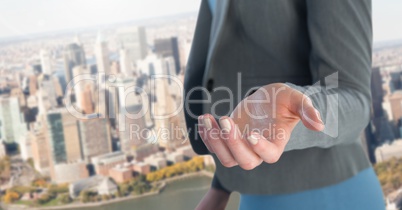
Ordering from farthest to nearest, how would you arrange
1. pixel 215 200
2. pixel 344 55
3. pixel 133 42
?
pixel 133 42
pixel 215 200
pixel 344 55

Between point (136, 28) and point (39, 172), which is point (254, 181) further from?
point (39, 172)

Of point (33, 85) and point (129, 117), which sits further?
point (33, 85)

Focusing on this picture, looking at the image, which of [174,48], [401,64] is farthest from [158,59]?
[401,64]

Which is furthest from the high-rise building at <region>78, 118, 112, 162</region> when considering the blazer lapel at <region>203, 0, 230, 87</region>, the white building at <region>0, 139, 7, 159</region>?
the blazer lapel at <region>203, 0, 230, 87</region>

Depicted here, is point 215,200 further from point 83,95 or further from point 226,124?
point 83,95

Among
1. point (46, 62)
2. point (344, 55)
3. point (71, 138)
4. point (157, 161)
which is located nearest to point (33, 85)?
point (46, 62)

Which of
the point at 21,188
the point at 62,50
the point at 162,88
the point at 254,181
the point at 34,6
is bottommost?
the point at 21,188
